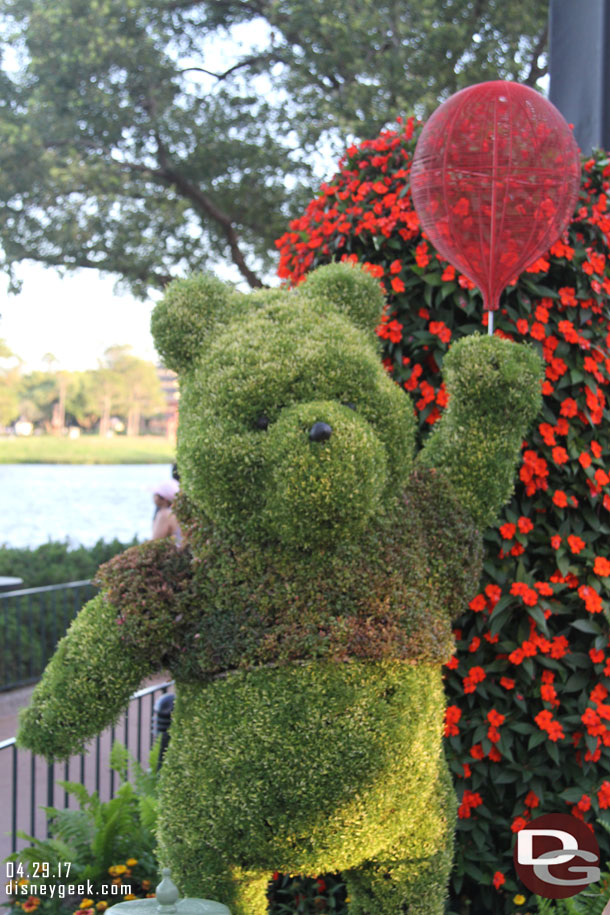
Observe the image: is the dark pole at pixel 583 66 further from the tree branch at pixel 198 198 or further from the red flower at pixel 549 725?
the tree branch at pixel 198 198

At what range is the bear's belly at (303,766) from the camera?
2275mm

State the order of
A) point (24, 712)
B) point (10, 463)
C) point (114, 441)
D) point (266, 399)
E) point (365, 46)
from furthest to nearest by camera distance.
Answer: point (114, 441) → point (10, 463) → point (365, 46) → point (24, 712) → point (266, 399)

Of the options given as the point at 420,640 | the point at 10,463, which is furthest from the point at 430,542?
the point at 10,463

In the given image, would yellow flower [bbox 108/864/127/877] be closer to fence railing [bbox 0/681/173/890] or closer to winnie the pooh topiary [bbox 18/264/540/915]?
fence railing [bbox 0/681/173/890]

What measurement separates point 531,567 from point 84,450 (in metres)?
26.0

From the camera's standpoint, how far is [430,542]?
2613 millimetres

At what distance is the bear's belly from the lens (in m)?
2.28

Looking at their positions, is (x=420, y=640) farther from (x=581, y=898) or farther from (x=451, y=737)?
(x=581, y=898)

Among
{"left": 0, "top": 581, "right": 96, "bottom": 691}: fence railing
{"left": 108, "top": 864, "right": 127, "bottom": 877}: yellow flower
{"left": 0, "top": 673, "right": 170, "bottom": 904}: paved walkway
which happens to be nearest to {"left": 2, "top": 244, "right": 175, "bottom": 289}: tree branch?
{"left": 0, "top": 581, "right": 96, "bottom": 691}: fence railing

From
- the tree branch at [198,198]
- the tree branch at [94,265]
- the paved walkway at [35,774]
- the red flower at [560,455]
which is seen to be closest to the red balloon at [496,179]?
the red flower at [560,455]

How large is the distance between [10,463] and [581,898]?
79.1ft

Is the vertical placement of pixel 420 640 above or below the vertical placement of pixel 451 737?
above

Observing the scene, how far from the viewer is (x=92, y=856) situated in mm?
3830

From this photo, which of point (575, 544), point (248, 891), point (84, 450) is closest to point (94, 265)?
point (575, 544)
